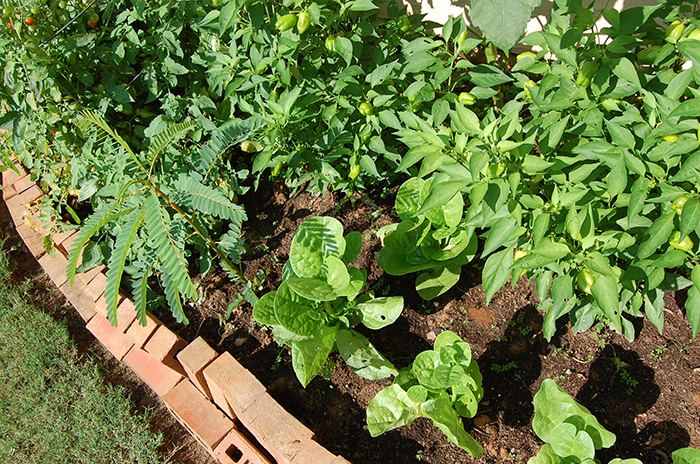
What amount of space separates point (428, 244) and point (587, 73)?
3.36ft

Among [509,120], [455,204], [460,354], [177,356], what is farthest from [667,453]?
[177,356]

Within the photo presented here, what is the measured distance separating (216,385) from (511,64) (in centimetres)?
259

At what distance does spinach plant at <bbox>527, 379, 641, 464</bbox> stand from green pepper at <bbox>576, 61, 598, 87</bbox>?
47.5 inches

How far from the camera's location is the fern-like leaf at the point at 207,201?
2.02 m

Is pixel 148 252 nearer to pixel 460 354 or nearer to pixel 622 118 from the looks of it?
pixel 460 354

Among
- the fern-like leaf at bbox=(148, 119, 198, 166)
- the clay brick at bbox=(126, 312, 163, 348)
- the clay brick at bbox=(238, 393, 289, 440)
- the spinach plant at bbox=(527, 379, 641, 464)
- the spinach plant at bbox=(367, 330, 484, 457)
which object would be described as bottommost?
the spinach plant at bbox=(527, 379, 641, 464)

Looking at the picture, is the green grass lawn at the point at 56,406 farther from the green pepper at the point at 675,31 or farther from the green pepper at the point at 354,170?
the green pepper at the point at 675,31

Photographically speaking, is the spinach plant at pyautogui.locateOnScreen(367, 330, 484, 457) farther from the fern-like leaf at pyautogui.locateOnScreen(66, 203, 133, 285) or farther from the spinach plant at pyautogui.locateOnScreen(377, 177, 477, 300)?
the fern-like leaf at pyautogui.locateOnScreen(66, 203, 133, 285)

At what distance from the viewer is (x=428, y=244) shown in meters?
2.47

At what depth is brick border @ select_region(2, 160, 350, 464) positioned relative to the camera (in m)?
2.19

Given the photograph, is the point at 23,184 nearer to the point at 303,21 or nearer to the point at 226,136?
the point at 226,136

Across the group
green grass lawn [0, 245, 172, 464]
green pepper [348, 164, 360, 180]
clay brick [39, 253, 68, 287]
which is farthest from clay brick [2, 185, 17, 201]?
green pepper [348, 164, 360, 180]

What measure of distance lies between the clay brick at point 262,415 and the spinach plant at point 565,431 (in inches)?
42.4

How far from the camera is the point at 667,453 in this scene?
2033mm
